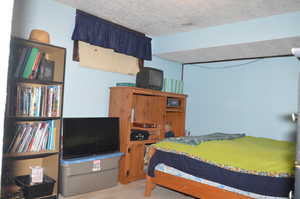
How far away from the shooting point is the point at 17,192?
2430 millimetres

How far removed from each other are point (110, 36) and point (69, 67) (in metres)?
0.81

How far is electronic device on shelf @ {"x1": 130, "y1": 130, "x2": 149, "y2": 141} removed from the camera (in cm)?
353

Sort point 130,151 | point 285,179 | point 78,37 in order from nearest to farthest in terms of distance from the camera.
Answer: point 285,179 < point 78,37 < point 130,151

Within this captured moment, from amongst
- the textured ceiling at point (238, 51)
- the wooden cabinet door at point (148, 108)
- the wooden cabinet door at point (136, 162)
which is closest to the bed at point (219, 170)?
the wooden cabinet door at point (136, 162)

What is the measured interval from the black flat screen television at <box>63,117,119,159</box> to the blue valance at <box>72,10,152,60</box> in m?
1.14

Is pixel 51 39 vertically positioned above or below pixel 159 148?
above

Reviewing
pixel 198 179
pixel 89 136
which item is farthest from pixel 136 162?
pixel 198 179

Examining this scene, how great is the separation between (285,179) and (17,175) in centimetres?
279

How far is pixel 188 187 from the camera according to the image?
2609mm

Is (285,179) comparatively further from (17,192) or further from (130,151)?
(17,192)

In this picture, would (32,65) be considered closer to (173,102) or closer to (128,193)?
(128,193)

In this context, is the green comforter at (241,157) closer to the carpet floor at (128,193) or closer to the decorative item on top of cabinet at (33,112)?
the carpet floor at (128,193)

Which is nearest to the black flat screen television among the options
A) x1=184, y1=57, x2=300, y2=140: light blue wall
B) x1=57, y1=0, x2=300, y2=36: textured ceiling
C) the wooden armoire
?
the wooden armoire

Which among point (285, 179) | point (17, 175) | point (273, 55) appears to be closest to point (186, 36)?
point (273, 55)
